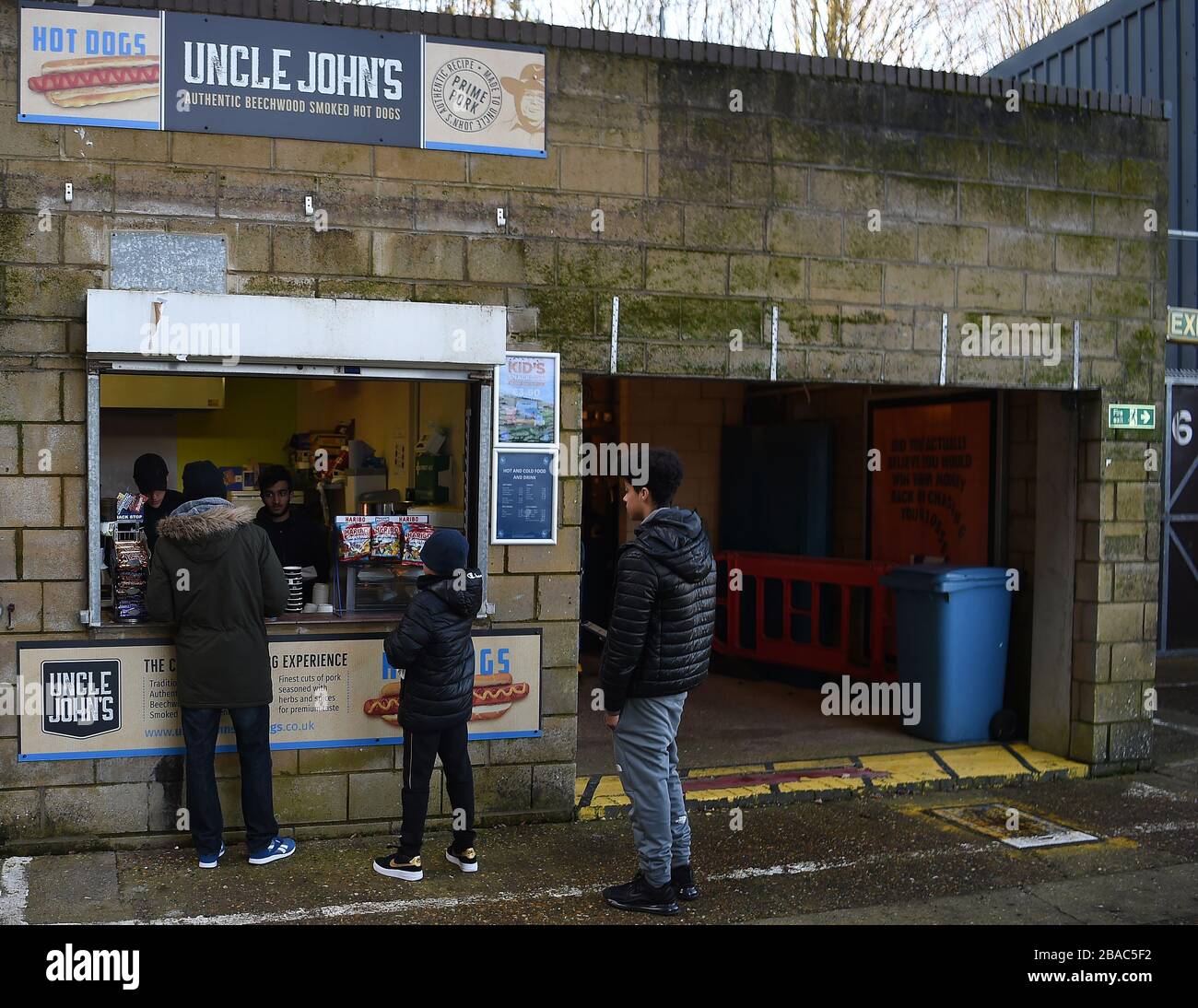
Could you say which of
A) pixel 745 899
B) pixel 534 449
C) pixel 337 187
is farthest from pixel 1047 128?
pixel 745 899

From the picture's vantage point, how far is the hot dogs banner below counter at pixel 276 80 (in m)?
6.15

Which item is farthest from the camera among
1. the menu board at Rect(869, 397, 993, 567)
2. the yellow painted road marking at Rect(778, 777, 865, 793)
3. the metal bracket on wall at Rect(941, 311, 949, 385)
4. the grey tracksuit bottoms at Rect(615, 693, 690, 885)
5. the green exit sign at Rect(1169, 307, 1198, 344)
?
the green exit sign at Rect(1169, 307, 1198, 344)

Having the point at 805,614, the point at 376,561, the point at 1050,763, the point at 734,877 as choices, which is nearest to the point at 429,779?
the point at 376,561

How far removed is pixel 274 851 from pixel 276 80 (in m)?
3.76

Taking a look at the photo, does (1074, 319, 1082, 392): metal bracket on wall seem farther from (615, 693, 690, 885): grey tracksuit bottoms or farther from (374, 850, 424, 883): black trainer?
(374, 850, 424, 883): black trainer

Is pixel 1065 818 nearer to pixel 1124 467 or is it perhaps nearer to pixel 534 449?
pixel 1124 467

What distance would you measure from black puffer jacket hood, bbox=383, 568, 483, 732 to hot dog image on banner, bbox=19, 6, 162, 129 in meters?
2.69

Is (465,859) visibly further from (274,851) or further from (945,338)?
(945,338)

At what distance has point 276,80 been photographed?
643 centimetres

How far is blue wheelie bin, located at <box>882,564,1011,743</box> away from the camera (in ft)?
27.9

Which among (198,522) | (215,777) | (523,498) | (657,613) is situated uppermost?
(523,498)

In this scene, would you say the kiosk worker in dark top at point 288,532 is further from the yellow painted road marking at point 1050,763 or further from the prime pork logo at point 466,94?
the yellow painted road marking at point 1050,763

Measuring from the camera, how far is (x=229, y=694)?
19.8 feet

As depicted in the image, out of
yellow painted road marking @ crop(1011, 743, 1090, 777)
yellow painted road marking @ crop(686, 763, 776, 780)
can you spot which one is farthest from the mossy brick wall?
yellow painted road marking @ crop(686, 763, 776, 780)
